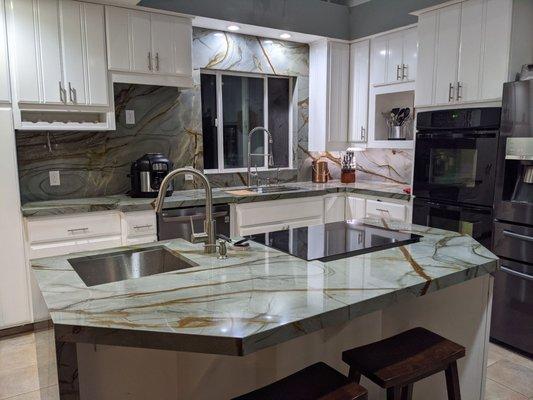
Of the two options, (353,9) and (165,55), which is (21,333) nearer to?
(165,55)

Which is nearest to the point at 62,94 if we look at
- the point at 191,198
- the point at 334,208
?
the point at 191,198

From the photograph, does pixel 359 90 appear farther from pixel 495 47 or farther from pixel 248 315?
pixel 248 315

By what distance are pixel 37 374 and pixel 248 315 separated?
2054 millimetres

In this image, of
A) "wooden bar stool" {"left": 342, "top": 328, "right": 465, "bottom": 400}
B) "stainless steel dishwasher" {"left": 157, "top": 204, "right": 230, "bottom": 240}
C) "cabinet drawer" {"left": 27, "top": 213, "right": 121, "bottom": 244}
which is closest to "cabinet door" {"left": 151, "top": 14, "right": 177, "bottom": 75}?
"stainless steel dishwasher" {"left": 157, "top": 204, "right": 230, "bottom": 240}

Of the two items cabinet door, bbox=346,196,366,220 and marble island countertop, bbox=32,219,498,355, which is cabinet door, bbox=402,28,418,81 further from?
marble island countertop, bbox=32,219,498,355

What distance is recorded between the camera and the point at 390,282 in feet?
4.91

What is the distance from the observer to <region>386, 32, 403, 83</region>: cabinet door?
13.2 feet

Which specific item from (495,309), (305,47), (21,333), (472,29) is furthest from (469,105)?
(21,333)

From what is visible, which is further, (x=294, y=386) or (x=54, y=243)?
(x=54, y=243)

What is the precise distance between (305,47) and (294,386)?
390 cm

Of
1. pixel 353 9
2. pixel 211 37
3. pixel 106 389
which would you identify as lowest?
pixel 106 389

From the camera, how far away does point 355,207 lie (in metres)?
4.24

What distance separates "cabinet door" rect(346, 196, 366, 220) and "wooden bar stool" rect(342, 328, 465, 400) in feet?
8.09

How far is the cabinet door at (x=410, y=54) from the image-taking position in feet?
12.8
